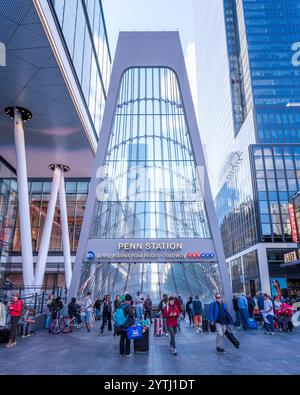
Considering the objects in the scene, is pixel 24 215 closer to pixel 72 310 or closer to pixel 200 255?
pixel 72 310

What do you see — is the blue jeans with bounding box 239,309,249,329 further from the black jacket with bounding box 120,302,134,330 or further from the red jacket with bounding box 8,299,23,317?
the red jacket with bounding box 8,299,23,317

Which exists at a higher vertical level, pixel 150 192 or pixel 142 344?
pixel 150 192

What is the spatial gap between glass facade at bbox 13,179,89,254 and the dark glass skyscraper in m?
29.2

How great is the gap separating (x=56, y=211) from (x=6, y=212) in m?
8.03

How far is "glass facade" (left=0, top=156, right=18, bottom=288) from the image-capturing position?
30938mm

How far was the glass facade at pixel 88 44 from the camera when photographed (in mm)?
20688

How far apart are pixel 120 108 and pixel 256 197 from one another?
1374 inches

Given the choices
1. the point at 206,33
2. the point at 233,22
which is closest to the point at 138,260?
the point at 233,22

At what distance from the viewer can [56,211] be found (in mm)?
40656

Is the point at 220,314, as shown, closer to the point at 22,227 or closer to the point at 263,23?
the point at 22,227

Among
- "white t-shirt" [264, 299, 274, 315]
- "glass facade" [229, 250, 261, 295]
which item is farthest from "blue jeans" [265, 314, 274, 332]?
"glass facade" [229, 250, 261, 295]

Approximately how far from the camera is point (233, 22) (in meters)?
101

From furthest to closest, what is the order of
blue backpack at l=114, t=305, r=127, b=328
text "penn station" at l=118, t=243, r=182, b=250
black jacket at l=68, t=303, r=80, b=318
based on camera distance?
text "penn station" at l=118, t=243, r=182, b=250
black jacket at l=68, t=303, r=80, b=318
blue backpack at l=114, t=305, r=127, b=328

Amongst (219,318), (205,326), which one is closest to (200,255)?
(205,326)
